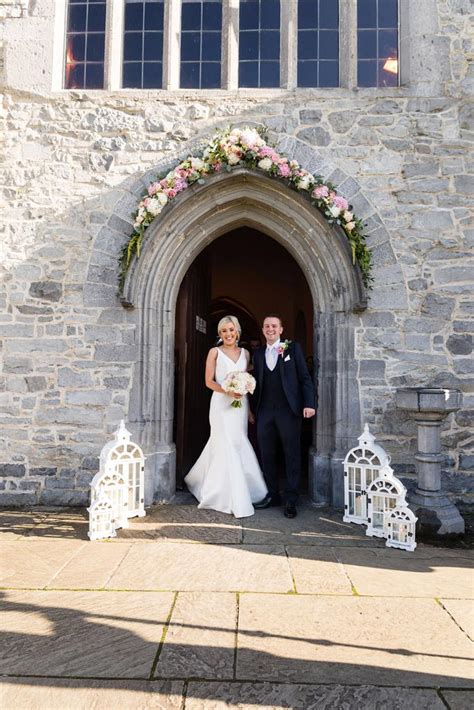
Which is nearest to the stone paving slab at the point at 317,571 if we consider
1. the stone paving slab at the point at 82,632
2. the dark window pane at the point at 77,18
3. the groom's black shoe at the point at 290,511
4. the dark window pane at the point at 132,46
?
the groom's black shoe at the point at 290,511

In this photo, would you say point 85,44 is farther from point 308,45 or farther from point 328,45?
point 328,45

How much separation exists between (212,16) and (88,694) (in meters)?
6.19

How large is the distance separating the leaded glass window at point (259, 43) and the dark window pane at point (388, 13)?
1.13 metres

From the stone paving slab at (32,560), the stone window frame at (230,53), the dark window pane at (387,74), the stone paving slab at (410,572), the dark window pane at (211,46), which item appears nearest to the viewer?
the stone paving slab at (410,572)

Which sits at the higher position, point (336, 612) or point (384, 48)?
point (384, 48)

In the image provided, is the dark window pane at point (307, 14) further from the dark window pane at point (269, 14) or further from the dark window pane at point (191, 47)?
the dark window pane at point (191, 47)

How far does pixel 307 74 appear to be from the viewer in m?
5.22

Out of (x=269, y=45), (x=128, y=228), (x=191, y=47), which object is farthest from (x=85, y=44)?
(x=128, y=228)

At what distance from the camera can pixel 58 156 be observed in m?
5.05

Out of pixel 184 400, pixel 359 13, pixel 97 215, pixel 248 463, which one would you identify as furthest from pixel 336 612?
pixel 359 13

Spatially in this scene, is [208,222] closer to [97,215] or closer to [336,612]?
[97,215]

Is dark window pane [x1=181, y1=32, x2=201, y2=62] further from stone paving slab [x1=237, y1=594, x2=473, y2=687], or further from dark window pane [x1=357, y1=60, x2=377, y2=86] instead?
stone paving slab [x1=237, y1=594, x2=473, y2=687]

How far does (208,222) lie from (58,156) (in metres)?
1.73

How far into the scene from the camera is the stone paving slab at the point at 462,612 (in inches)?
95.6
